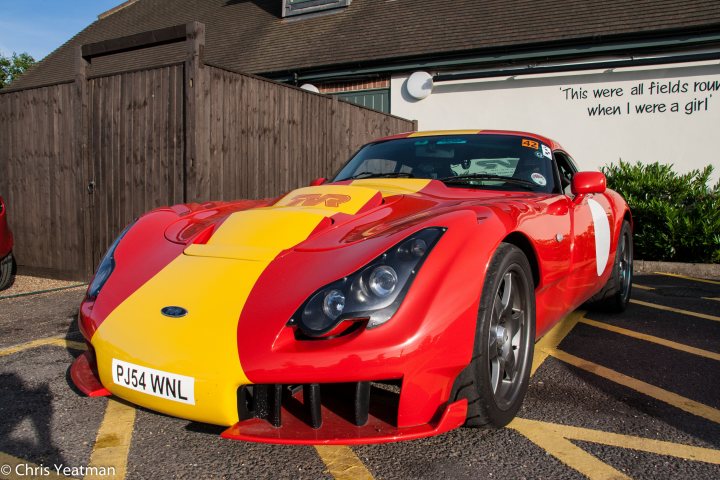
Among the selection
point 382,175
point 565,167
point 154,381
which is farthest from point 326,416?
point 565,167

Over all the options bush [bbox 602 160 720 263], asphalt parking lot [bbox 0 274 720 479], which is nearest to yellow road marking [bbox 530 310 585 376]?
asphalt parking lot [bbox 0 274 720 479]

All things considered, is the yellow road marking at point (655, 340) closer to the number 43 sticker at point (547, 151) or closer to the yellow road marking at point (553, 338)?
the yellow road marking at point (553, 338)

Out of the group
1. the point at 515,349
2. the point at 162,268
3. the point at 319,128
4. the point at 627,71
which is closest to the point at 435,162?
the point at 515,349

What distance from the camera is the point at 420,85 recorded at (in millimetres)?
10898

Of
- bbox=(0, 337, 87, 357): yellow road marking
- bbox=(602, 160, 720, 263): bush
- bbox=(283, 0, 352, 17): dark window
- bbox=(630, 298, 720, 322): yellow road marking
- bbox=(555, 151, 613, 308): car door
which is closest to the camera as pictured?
bbox=(555, 151, 613, 308): car door

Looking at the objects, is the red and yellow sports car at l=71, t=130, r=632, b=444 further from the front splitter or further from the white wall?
the white wall

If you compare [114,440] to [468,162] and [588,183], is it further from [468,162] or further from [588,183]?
[588,183]

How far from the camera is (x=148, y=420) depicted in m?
2.40

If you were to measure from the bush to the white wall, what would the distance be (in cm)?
88

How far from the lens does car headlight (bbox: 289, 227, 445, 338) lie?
5.85 feet

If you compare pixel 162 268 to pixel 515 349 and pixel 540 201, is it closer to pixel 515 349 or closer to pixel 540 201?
pixel 515 349

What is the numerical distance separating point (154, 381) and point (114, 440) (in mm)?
524

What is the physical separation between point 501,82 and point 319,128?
14.2 feet

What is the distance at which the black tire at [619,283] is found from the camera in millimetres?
4305
